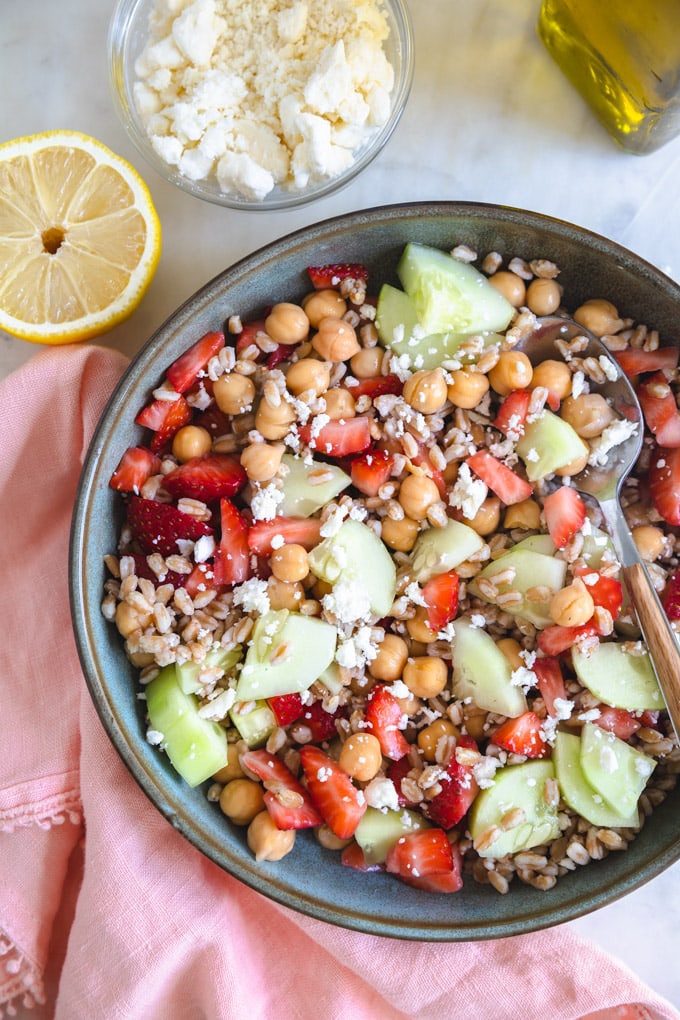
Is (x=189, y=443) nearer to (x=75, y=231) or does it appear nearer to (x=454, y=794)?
(x=75, y=231)

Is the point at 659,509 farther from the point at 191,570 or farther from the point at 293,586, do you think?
the point at 191,570

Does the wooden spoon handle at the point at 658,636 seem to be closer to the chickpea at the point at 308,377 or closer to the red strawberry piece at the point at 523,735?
the red strawberry piece at the point at 523,735

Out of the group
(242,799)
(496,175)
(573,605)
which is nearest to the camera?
(573,605)

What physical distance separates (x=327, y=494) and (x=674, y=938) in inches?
44.4

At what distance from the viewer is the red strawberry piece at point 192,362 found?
5.40 ft

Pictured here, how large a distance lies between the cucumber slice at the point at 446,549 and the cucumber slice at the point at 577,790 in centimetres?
35

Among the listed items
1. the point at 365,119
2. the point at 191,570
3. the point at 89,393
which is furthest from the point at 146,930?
the point at 365,119

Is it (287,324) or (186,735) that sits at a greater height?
(287,324)

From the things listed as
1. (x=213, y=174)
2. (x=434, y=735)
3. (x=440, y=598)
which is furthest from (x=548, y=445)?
(x=213, y=174)

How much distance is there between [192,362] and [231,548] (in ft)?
1.11

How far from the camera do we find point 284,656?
1579mm

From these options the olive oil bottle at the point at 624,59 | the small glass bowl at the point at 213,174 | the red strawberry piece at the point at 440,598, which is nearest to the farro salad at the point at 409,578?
the red strawberry piece at the point at 440,598

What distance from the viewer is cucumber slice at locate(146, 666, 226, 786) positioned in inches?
62.8

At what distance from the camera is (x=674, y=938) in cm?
183
